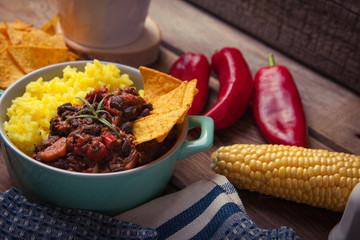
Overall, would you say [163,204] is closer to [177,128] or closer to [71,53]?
[177,128]

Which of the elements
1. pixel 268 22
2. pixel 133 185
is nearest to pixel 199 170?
pixel 133 185

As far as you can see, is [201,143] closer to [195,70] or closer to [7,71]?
[195,70]

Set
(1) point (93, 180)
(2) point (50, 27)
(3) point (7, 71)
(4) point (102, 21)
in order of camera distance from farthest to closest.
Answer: (2) point (50, 27)
(4) point (102, 21)
(3) point (7, 71)
(1) point (93, 180)

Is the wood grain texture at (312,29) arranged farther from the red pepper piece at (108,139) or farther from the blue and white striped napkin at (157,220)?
the red pepper piece at (108,139)

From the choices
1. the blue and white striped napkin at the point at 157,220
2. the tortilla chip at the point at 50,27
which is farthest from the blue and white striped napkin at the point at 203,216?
the tortilla chip at the point at 50,27

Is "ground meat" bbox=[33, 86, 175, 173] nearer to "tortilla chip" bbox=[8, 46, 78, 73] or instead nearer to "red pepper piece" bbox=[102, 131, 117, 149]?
"red pepper piece" bbox=[102, 131, 117, 149]

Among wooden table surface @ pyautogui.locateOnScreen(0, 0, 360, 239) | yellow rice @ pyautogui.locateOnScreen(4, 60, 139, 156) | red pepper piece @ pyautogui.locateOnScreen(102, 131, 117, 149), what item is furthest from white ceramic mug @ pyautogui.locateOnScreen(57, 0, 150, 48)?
red pepper piece @ pyautogui.locateOnScreen(102, 131, 117, 149)

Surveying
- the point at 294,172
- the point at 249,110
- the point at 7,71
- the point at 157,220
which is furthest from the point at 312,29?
the point at 7,71
